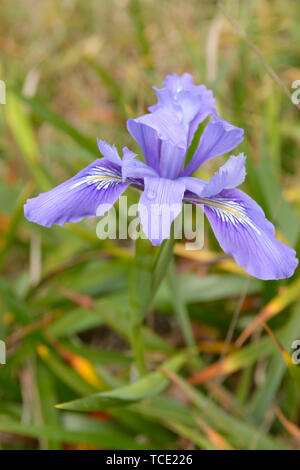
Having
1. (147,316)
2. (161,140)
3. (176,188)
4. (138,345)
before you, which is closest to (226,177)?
(176,188)

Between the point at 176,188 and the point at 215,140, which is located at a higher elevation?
the point at 215,140

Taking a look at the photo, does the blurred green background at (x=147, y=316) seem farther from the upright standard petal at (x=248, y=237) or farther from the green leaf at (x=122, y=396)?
the upright standard petal at (x=248, y=237)

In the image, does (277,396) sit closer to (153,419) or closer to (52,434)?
(153,419)

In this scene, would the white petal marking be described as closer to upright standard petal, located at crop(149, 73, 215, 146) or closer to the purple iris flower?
the purple iris flower

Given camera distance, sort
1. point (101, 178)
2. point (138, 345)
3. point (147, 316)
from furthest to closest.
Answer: point (147, 316) → point (138, 345) → point (101, 178)

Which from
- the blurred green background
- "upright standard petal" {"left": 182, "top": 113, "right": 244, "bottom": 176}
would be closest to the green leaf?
the blurred green background

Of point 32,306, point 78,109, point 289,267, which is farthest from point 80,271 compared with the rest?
point 78,109

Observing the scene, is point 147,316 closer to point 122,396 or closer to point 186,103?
point 122,396
